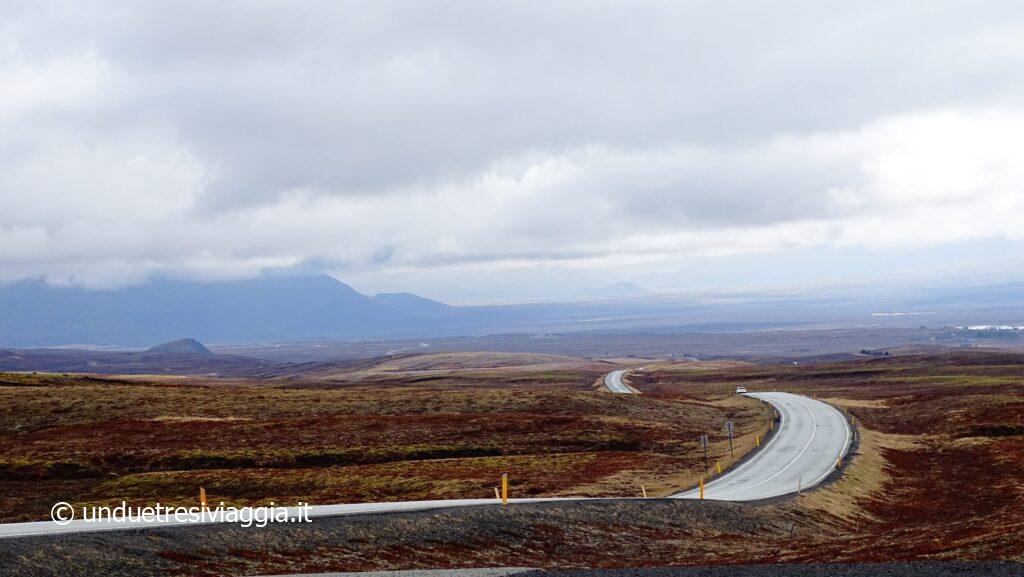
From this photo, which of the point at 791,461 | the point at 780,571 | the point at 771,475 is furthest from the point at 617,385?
the point at 780,571

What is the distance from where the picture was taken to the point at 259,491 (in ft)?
141

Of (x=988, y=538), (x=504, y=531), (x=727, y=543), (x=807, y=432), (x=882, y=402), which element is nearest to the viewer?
(x=988, y=538)

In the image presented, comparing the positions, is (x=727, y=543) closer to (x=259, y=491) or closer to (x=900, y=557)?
(x=900, y=557)

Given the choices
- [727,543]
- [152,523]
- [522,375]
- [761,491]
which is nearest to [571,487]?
[761,491]

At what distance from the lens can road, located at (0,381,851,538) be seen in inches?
917

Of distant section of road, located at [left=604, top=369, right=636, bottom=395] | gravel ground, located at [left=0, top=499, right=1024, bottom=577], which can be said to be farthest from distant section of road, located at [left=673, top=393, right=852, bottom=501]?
distant section of road, located at [left=604, top=369, right=636, bottom=395]

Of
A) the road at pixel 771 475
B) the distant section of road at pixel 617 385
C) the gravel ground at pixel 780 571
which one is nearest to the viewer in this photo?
the gravel ground at pixel 780 571

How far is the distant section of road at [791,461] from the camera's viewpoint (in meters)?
40.7

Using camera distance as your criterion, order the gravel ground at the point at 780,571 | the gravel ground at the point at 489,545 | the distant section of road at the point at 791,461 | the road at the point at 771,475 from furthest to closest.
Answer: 1. the distant section of road at the point at 791,461
2. the road at the point at 771,475
3. the gravel ground at the point at 489,545
4. the gravel ground at the point at 780,571

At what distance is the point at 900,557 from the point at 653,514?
11.6 meters

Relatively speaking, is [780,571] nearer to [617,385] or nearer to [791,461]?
[791,461]

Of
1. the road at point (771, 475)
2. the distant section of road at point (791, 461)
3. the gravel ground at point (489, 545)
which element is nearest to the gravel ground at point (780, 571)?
the gravel ground at point (489, 545)

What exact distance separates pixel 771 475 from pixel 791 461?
5.74 metres

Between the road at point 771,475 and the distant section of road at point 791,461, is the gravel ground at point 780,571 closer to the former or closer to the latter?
the road at point 771,475
